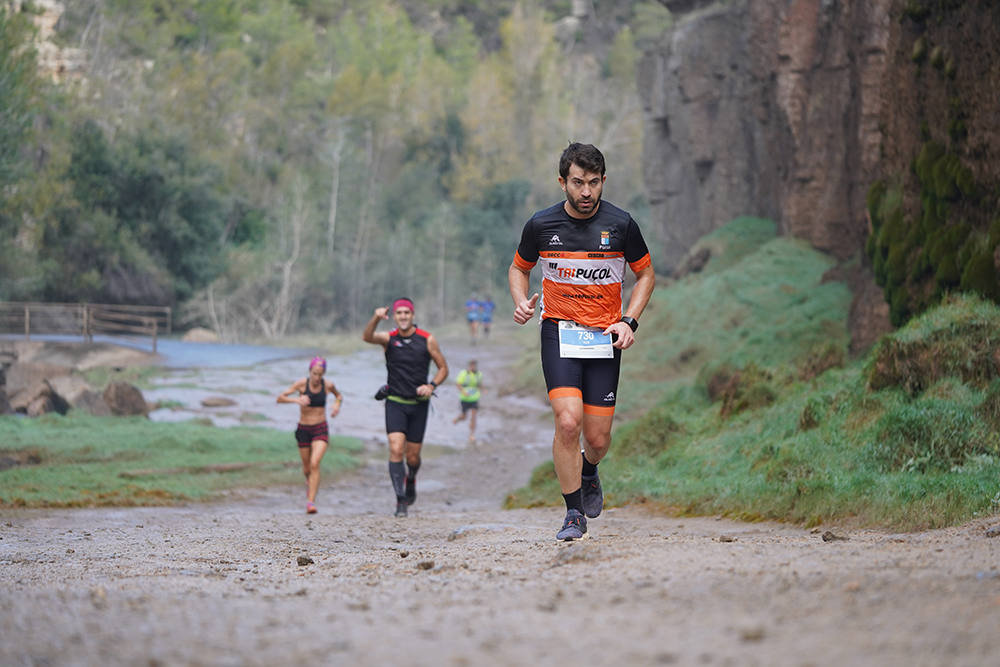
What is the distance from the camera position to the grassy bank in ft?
27.2

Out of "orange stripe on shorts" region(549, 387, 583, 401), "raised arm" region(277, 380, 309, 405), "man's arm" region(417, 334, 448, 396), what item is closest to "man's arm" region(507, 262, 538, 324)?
"orange stripe on shorts" region(549, 387, 583, 401)

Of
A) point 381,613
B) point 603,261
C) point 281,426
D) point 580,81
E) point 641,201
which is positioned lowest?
point 281,426

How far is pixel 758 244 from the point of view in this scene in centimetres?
2983

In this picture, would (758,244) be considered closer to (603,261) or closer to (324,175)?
(603,261)

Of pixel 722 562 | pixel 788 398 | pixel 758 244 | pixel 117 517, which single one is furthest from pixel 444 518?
pixel 758 244

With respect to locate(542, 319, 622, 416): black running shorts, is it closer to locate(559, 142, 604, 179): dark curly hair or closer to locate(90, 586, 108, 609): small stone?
locate(559, 142, 604, 179): dark curly hair

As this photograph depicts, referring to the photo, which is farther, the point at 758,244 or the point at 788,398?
the point at 758,244

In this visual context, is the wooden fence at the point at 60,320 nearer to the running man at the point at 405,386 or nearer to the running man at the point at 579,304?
the running man at the point at 405,386

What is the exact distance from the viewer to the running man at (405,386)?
11.9 m

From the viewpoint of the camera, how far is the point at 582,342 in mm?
6836

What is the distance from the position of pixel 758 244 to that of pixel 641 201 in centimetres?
3568

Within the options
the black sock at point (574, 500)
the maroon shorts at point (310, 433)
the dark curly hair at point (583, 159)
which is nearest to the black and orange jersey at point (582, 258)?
the dark curly hair at point (583, 159)

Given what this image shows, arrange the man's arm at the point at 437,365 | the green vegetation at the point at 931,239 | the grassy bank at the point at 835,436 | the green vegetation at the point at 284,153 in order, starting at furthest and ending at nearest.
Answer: the green vegetation at the point at 284,153, the man's arm at the point at 437,365, the green vegetation at the point at 931,239, the grassy bank at the point at 835,436

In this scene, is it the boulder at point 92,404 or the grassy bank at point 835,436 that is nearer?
the grassy bank at point 835,436
